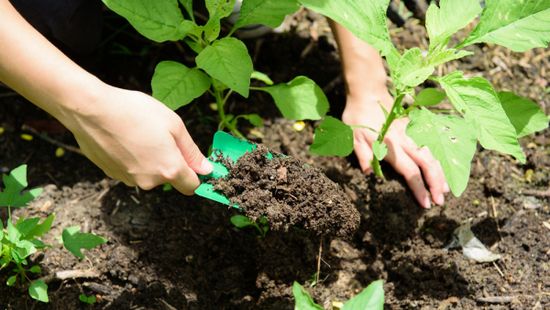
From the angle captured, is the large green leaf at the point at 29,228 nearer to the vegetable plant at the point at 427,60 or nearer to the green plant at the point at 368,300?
the vegetable plant at the point at 427,60

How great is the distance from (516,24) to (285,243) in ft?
3.49

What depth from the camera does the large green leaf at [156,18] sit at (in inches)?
71.0

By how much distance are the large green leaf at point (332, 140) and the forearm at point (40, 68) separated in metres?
0.74

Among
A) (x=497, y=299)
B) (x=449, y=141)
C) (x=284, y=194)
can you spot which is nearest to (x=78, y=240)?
(x=284, y=194)

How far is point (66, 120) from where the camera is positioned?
5.48 ft

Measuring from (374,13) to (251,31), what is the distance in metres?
0.89

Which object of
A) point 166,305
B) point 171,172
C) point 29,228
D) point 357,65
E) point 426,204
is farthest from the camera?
point 357,65

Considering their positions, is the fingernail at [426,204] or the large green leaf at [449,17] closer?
the large green leaf at [449,17]

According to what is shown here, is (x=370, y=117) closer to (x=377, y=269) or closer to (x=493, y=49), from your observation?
(x=377, y=269)

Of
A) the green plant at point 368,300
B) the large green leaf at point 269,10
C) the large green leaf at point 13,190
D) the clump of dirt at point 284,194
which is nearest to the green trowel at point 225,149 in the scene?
the clump of dirt at point 284,194

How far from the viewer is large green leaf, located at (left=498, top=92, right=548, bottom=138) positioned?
1967 millimetres

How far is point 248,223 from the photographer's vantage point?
2131 mm

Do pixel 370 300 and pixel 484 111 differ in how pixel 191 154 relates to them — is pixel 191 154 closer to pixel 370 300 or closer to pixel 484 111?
pixel 370 300

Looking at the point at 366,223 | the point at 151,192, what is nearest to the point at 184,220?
the point at 151,192
